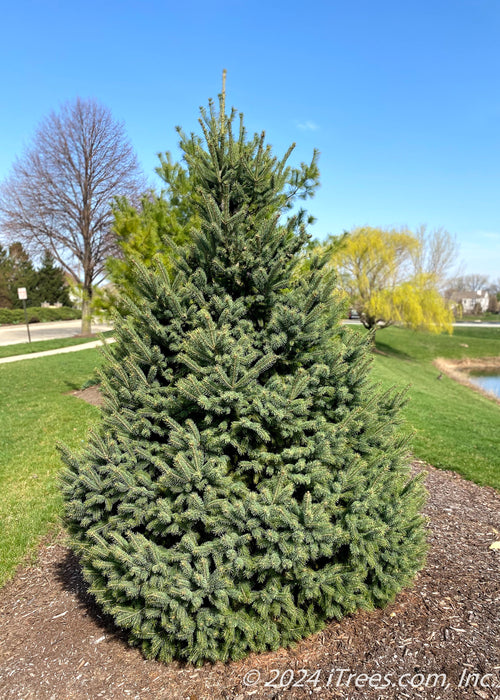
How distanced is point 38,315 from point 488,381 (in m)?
34.2

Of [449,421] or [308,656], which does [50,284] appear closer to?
[449,421]

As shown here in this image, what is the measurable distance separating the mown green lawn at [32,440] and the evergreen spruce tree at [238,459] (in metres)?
0.99

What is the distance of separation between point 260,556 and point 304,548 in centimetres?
28

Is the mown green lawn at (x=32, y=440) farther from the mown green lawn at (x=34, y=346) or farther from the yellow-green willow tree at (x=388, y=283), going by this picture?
the yellow-green willow tree at (x=388, y=283)

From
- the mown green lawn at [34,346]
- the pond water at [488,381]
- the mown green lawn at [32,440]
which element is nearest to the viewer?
the mown green lawn at [32,440]

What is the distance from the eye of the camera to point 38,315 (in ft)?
117

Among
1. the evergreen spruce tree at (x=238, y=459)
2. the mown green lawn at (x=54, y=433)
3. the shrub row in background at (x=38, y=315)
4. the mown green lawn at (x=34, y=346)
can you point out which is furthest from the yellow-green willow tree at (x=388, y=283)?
the shrub row in background at (x=38, y=315)

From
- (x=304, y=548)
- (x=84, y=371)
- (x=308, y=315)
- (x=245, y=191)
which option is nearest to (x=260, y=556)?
(x=304, y=548)

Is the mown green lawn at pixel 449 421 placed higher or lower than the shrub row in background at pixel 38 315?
lower

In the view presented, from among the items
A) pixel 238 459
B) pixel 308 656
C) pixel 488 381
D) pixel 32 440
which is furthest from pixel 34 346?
pixel 488 381

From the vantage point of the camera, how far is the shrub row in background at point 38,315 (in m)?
33.8

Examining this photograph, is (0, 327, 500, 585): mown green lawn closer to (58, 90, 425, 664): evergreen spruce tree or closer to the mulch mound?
(58, 90, 425, 664): evergreen spruce tree

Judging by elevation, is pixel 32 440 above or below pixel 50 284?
below

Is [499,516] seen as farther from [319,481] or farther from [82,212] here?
[82,212]
